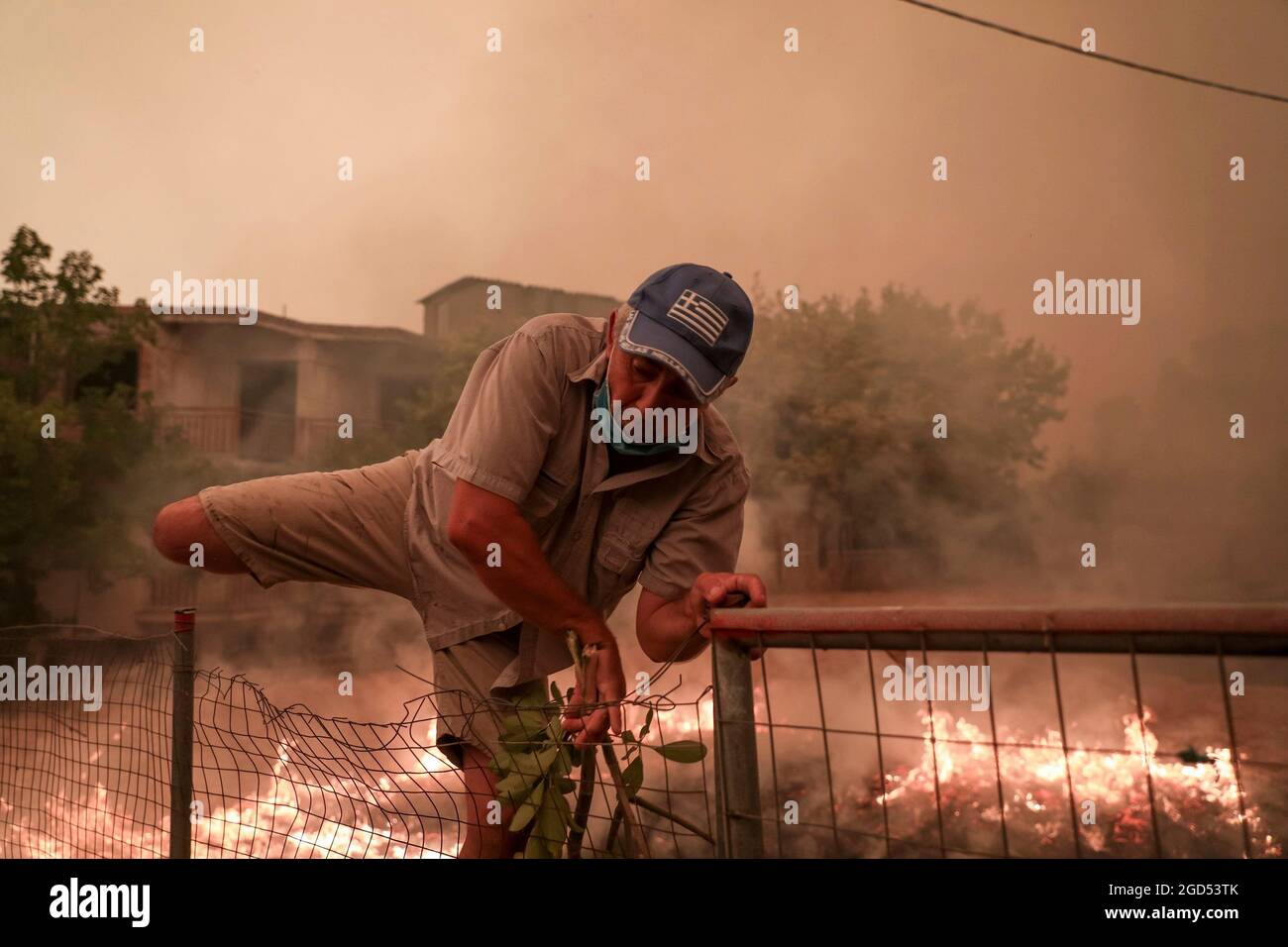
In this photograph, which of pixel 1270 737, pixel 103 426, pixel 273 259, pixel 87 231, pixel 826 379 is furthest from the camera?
pixel 273 259

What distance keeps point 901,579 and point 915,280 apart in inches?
138

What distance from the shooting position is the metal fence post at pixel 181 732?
3.15 metres

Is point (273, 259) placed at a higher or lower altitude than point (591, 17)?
lower

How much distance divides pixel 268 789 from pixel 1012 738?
5421 millimetres

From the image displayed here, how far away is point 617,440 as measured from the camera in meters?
2.42

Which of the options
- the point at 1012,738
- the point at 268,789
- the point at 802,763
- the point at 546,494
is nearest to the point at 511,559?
the point at 546,494

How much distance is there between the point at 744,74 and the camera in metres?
13.0

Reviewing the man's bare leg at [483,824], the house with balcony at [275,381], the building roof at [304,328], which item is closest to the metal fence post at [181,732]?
the man's bare leg at [483,824]

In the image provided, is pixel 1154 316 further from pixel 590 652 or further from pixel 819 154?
pixel 590 652

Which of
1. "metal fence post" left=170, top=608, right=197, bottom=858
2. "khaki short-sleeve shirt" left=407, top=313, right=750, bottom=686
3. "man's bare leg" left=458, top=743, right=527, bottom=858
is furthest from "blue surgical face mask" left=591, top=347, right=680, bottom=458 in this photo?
"metal fence post" left=170, top=608, right=197, bottom=858

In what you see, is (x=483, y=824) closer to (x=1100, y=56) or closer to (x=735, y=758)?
(x=735, y=758)

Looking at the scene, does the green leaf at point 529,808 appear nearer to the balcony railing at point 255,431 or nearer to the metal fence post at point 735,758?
the metal fence post at point 735,758

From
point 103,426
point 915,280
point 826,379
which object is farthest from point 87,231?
point 915,280

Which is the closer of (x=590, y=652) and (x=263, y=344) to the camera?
(x=590, y=652)
